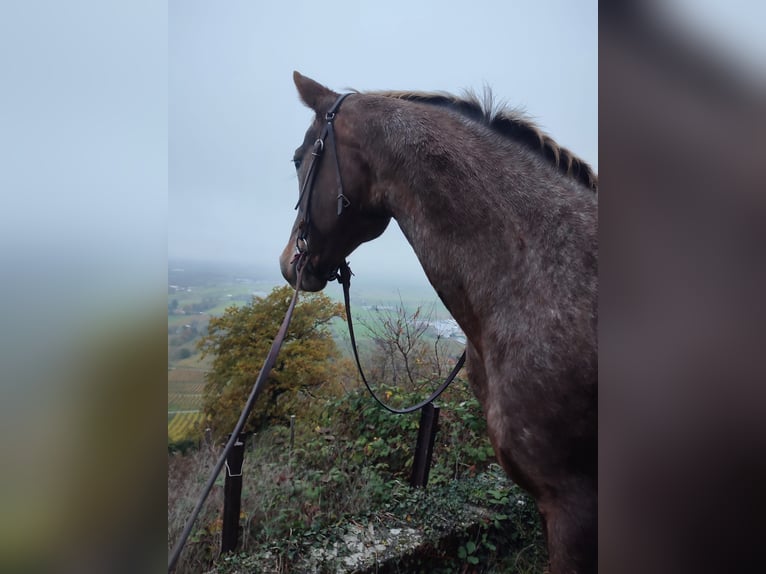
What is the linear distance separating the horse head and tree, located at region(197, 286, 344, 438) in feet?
0.97

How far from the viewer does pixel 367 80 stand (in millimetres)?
2031

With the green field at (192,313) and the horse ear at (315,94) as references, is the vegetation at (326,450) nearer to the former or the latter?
the green field at (192,313)

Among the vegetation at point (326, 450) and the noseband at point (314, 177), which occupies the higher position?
the noseband at point (314, 177)

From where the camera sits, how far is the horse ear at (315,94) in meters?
1.81

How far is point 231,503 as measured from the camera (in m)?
2.00

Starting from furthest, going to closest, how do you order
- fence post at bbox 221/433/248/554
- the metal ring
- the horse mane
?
fence post at bbox 221/433/248/554 < the metal ring < the horse mane

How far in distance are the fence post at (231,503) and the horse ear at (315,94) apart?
1.30m

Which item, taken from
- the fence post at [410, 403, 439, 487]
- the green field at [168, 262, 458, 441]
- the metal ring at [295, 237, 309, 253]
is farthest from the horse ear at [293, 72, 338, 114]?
the fence post at [410, 403, 439, 487]

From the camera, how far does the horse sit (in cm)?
126
